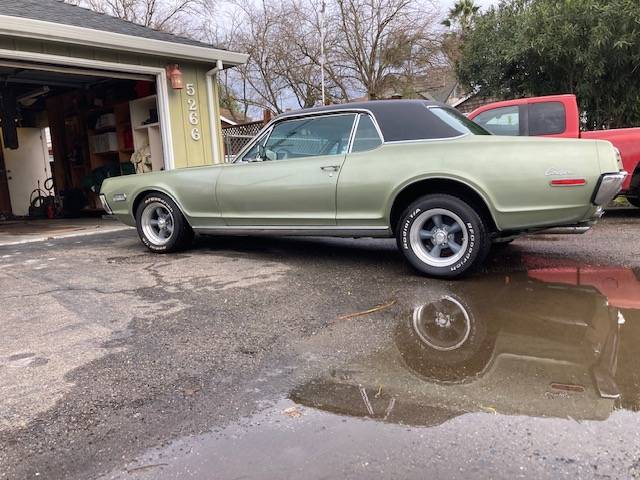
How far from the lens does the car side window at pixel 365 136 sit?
460cm

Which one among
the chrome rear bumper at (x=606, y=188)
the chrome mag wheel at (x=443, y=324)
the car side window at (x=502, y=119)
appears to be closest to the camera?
the chrome mag wheel at (x=443, y=324)

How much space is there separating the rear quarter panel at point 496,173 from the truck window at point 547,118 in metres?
3.66

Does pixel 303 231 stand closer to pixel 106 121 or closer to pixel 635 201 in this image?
pixel 635 201

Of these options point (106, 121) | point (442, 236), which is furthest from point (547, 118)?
point (106, 121)

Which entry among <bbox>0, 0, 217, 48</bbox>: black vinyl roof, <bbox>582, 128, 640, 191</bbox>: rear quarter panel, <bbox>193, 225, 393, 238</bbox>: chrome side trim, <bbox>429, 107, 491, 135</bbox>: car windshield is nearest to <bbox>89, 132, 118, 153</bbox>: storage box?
<bbox>0, 0, 217, 48</bbox>: black vinyl roof

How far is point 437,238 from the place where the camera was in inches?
172

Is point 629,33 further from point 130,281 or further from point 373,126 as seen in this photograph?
point 130,281

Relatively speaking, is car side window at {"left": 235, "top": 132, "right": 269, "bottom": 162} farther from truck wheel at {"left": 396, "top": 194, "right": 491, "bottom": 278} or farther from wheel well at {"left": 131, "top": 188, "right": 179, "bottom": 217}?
truck wheel at {"left": 396, "top": 194, "right": 491, "bottom": 278}

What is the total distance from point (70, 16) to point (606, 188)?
8963 mm

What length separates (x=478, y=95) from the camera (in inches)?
571

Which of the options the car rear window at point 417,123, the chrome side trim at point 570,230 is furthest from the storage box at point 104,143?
the chrome side trim at point 570,230

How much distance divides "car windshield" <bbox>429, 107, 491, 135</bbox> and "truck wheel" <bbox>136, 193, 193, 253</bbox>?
3031mm

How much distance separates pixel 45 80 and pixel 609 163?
1149 centimetres

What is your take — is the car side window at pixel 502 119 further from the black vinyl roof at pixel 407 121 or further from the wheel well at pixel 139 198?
the wheel well at pixel 139 198
